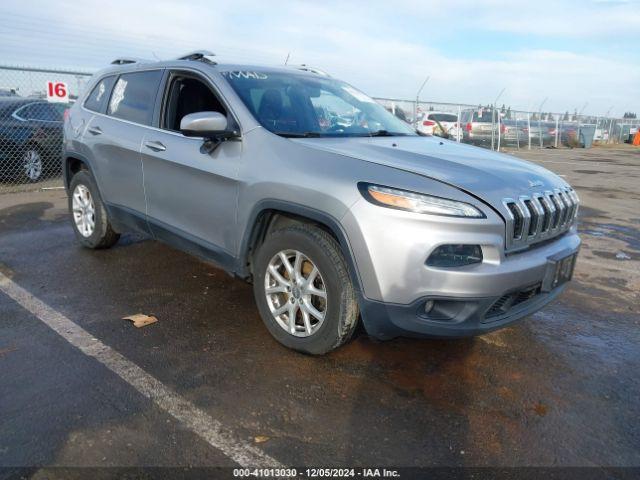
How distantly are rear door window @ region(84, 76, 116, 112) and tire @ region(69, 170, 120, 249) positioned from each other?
642 mm

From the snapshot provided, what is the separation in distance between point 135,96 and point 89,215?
57.0 inches

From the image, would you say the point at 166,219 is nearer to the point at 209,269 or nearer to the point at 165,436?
the point at 209,269

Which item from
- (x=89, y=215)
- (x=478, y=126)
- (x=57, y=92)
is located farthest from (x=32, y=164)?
(x=478, y=126)

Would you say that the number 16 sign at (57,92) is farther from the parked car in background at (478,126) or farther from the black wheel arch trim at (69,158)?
the parked car in background at (478,126)

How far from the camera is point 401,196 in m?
2.67

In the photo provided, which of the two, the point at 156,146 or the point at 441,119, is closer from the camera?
the point at 156,146

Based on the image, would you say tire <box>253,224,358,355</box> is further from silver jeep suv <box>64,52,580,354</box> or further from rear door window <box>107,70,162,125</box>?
rear door window <box>107,70,162,125</box>

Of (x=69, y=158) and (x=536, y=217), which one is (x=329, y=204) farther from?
(x=69, y=158)

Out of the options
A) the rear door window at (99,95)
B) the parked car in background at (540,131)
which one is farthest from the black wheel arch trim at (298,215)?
the parked car in background at (540,131)

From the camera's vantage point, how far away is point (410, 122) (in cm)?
1791

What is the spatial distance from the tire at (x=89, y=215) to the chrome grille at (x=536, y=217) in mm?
3755

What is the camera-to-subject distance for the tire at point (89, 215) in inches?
197

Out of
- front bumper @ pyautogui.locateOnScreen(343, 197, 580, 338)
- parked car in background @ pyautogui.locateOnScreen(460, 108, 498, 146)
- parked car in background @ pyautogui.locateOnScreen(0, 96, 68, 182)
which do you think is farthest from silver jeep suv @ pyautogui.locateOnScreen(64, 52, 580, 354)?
parked car in background @ pyautogui.locateOnScreen(460, 108, 498, 146)

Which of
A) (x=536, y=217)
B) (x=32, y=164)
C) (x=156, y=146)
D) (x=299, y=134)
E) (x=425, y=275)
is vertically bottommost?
(x=32, y=164)
